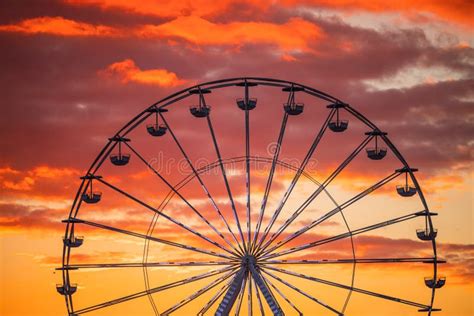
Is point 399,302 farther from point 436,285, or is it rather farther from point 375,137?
point 375,137

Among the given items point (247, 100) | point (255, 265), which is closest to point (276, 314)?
point (255, 265)

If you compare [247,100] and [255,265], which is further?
[247,100]

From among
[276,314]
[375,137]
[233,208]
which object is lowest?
[276,314]

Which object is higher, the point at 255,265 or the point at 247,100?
the point at 247,100

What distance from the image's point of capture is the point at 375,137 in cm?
6725

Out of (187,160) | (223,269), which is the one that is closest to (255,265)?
(223,269)

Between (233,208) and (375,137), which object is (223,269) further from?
(375,137)

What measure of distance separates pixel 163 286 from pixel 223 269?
10.6 feet

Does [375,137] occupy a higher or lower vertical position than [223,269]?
higher

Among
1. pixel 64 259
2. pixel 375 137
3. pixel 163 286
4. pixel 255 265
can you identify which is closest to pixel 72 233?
pixel 64 259

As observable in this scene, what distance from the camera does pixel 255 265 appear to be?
63406mm

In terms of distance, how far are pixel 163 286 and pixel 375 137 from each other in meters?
12.6

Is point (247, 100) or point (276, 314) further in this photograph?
point (247, 100)

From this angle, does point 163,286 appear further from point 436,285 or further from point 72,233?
point 436,285
